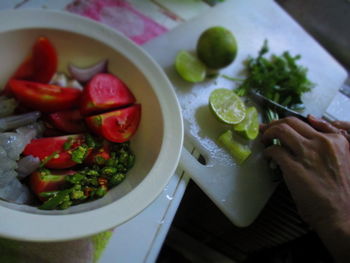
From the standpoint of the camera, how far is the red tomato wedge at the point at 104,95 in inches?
28.1

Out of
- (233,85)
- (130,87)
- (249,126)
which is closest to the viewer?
(130,87)

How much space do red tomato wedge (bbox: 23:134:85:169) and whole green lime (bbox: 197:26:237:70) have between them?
496 millimetres

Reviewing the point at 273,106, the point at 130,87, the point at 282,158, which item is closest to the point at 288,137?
the point at 282,158

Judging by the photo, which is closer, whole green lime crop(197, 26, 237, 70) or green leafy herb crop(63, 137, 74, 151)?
green leafy herb crop(63, 137, 74, 151)

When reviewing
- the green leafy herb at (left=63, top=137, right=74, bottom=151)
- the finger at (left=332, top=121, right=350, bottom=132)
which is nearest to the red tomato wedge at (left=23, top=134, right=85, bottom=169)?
the green leafy herb at (left=63, top=137, right=74, bottom=151)

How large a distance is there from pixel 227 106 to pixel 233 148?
12cm

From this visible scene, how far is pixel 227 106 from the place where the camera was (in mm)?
905

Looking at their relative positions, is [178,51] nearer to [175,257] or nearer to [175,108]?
[175,108]

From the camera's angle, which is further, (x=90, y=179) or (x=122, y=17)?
(x=122, y=17)

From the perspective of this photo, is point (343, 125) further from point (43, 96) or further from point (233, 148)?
point (43, 96)

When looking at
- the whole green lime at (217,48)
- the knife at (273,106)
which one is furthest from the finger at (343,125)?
the whole green lime at (217,48)

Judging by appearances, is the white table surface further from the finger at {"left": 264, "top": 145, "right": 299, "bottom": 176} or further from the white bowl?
the finger at {"left": 264, "top": 145, "right": 299, "bottom": 176}

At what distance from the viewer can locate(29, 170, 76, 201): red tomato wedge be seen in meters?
0.61

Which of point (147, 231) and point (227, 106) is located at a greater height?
point (227, 106)
